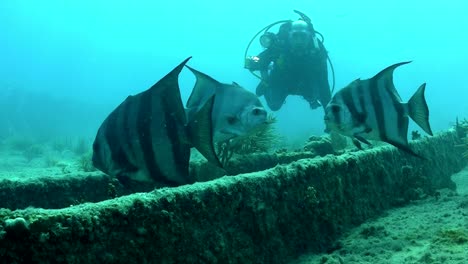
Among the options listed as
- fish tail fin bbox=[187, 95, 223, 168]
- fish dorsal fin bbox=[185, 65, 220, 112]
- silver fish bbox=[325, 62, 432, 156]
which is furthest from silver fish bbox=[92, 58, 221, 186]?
silver fish bbox=[325, 62, 432, 156]

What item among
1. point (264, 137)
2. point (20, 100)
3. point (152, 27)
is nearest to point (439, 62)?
point (152, 27)

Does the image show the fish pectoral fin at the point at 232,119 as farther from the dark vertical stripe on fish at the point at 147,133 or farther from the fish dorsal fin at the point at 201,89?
the dark vertical stripe on fish at the point at 147,133

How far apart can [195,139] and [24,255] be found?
1.18m

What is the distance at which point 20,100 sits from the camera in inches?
1933

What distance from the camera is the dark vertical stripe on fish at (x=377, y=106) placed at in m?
3.56

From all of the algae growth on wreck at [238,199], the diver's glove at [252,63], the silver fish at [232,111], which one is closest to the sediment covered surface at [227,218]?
the algae growth on wreck at [238,199]

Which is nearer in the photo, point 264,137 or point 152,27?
point 264,137

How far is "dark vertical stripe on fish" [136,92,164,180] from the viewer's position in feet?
8.50

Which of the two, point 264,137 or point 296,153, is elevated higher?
point 264,137

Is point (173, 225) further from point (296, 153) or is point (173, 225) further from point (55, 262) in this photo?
point (296, 153)

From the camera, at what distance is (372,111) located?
3588 millimetres

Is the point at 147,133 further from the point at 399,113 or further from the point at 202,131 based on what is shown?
the point at 399,113

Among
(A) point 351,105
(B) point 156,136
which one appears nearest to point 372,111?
(A) point 351,105

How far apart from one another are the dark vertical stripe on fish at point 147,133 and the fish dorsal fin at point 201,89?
755 mm
